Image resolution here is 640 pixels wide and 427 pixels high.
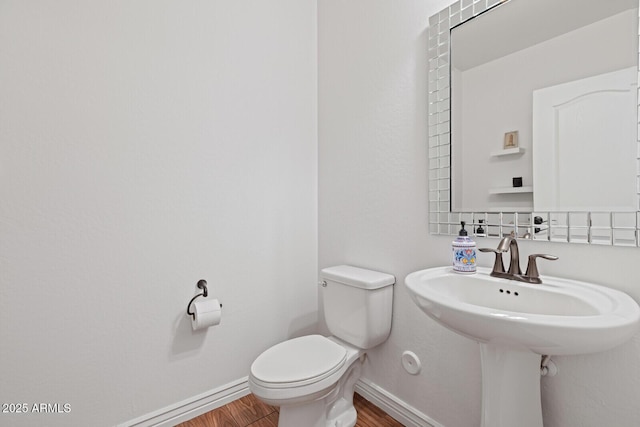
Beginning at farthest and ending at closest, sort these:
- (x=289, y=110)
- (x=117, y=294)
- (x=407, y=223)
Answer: (x=289, y=110), (x=407, y=223), (x=117, y=294)

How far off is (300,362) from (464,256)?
0.81 metres

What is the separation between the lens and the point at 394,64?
1.53 meters

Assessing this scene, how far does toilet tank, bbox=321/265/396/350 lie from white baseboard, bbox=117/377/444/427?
33 cm

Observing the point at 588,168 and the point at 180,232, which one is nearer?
the point at 588,168

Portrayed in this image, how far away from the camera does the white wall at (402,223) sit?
3.10 ft

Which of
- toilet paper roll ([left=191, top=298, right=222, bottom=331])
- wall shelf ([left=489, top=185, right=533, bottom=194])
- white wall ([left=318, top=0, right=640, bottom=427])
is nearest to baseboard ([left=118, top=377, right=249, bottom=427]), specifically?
toilet paper roll ([left=191, top=298, right=222, bottom=331])

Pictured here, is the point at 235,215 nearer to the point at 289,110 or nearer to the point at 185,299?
the point at 185,299

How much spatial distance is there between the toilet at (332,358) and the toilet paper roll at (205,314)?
1.03 feet

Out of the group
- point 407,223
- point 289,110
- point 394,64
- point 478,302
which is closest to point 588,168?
point 478,302

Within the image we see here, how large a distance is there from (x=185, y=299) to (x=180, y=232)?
34 cm

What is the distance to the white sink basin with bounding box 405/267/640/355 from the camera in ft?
2.23

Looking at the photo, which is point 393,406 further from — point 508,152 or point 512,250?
point 508,152

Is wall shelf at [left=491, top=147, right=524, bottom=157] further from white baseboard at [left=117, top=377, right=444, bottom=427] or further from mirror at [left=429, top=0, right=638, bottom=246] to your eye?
white baseboard at [left=117, top=377, right=444, bottom=427]

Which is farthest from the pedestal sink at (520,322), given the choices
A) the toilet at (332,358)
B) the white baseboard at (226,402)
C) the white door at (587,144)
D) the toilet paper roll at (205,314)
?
the toilet paper roll at (205,314)
